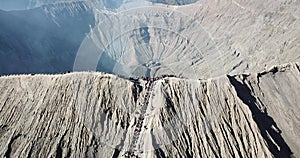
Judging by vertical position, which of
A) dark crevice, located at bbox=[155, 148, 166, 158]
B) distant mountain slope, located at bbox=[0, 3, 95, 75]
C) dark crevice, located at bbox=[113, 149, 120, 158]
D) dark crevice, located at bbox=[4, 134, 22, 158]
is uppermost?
distant mountain slope, located at bbox=[0, 3, 95, 75]

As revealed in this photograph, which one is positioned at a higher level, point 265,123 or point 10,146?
A: point 265,123

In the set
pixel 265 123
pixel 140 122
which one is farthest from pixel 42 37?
pixel 265 123

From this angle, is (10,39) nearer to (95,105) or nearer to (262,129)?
(95,105)

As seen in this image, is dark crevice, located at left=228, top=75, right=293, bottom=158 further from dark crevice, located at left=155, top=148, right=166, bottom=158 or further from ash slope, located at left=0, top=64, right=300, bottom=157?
dark crevice, located at left=155, top=148, right=166, bottom=158

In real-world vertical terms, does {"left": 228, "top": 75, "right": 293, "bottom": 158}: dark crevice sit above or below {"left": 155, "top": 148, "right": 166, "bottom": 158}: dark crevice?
above

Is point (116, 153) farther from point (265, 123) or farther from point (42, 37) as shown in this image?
point (42, 37)

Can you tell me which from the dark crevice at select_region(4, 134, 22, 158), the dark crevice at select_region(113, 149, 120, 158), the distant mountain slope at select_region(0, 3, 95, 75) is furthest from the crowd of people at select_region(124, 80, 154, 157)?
the distant mountain slope at select_region(0, 3, 95, 75)

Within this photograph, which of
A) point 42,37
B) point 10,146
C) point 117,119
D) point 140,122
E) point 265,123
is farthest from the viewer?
point 42,37
